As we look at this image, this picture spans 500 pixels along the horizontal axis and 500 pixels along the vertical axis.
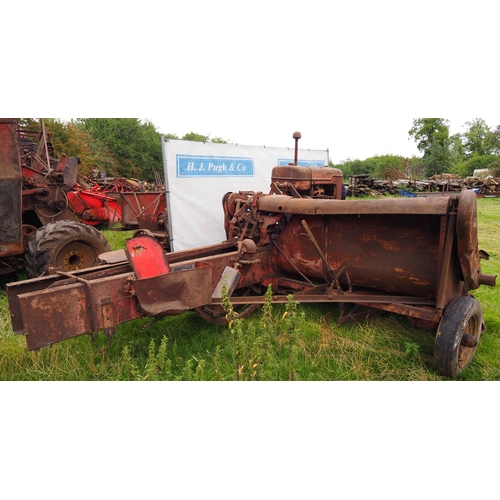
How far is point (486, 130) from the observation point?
3209 cm

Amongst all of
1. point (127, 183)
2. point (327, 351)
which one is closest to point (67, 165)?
point (327, 351)

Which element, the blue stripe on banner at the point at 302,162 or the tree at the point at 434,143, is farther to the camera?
the tree at the point at 434,143

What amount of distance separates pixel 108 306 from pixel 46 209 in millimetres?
3801

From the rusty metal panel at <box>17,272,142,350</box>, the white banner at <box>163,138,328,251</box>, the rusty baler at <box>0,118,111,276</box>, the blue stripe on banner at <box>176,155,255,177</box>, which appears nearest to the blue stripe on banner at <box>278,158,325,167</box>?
the white banner at <box>163,138,328,251</box>

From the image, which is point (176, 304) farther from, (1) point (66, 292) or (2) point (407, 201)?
(2) point (407, 201)

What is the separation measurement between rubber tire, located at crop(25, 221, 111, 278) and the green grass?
99 cm

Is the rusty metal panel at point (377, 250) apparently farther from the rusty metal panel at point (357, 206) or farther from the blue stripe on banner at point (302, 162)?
the blue stripe on banner at point (302, 162)

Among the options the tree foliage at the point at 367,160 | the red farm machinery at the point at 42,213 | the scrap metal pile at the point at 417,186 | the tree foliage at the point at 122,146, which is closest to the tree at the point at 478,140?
the tree foliage at the point at 367,160

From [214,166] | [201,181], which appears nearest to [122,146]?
[214,166]

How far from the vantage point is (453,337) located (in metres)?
2.96

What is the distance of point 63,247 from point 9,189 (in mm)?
896

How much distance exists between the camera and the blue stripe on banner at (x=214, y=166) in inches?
265

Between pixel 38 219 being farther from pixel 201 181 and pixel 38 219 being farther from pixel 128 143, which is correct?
pixel 128 143

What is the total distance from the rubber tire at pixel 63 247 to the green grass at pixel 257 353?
990 mm
